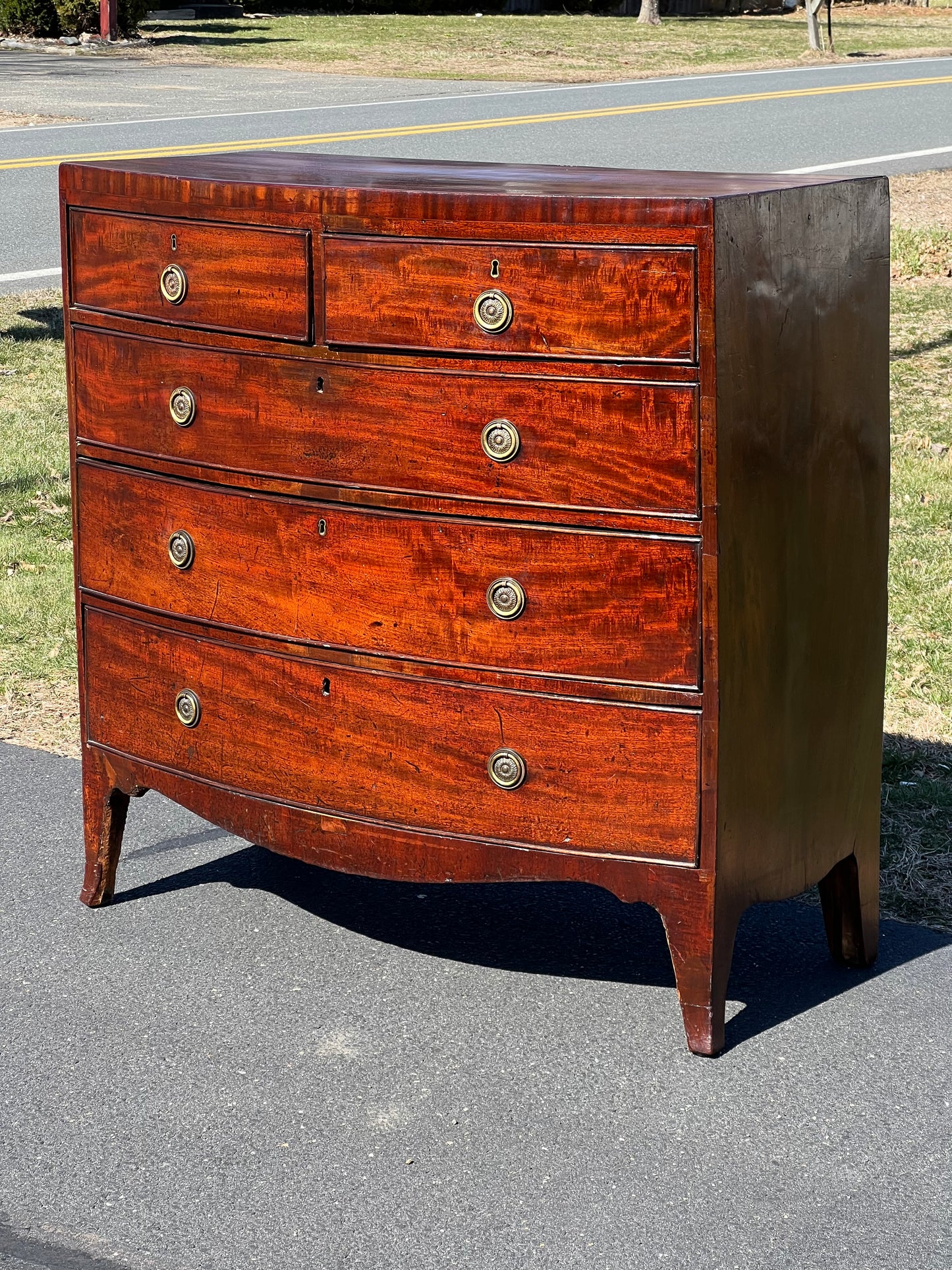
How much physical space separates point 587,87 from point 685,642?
1715 centimetres

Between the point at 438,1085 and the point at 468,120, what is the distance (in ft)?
43.7

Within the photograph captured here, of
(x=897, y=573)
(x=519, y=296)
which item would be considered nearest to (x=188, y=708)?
(x=519, y=296)

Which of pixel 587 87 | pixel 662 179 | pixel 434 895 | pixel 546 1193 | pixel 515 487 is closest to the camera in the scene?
pixel 546 1193

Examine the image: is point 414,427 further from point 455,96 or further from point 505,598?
point 455,96

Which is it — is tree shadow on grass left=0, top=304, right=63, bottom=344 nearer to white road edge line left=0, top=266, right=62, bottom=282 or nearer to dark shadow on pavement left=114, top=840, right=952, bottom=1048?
white road edge line left=0, top=266, right=62, bottom=282

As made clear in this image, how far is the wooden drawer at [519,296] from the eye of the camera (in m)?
2.42

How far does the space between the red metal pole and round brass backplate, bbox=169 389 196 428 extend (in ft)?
69.9

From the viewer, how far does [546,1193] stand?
2395 mm

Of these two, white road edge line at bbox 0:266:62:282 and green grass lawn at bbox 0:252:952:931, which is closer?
green grass lawn at bbox 0:252:952:931

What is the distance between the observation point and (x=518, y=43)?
23.8 meters

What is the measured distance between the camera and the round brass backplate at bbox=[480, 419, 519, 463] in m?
2.55

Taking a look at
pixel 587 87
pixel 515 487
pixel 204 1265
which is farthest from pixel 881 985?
pixel 587 87

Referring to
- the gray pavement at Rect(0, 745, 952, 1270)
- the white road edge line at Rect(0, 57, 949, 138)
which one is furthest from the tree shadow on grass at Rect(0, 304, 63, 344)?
the white road edge line at Rect(0, 57, 949, 138)

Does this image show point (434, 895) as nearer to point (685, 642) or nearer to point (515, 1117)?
point (515, 1117)
